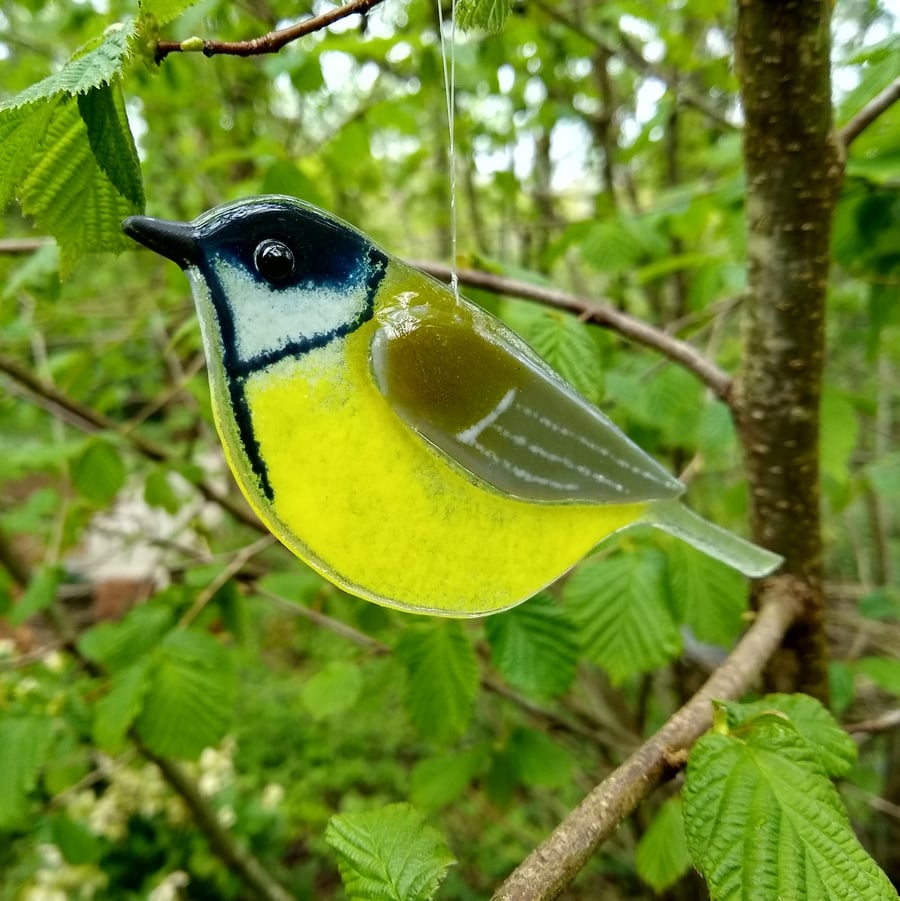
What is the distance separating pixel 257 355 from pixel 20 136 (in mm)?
222

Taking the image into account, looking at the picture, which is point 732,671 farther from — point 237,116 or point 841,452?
point 237,116

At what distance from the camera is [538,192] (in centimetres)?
244

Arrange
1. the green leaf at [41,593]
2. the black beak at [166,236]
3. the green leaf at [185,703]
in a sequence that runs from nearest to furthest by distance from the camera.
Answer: the black beak at [166,236] → the green leaf at [185,703] → the green leaf at [41,593]

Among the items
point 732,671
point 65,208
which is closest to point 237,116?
point 65,208

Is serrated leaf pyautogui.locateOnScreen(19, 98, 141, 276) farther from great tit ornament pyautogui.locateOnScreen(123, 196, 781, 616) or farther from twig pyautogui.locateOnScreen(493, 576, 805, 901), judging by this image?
twig pyautogui.locateOnScreen(493, 576, 805, 901)

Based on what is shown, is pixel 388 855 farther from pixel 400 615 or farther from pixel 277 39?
pixel 400 615

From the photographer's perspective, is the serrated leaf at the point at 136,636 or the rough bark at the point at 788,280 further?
the serrated leaf at the point at 136,636

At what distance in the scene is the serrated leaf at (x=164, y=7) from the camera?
0.41m

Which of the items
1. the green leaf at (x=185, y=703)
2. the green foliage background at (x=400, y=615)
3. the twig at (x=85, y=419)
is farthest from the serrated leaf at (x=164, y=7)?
the twig at (x=85, y=419)

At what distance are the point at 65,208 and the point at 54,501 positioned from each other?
1.80 metres

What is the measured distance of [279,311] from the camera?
1.21 ft

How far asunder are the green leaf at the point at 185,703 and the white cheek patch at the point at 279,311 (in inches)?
28.8

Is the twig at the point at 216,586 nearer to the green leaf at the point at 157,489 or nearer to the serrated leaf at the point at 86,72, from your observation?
the green leaf at the point at 157,489

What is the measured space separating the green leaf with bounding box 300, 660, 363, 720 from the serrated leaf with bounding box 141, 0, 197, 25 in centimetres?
109
